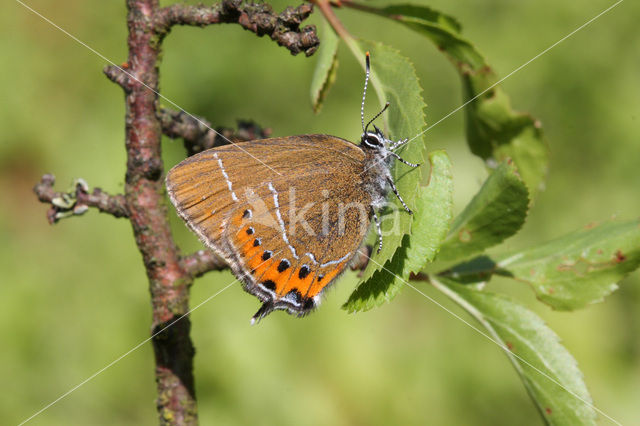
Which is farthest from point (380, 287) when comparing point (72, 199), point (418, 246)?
point (72, 199)

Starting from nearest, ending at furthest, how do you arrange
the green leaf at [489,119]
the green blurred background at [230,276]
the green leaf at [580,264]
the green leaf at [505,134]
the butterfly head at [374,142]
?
the green leaf at [580,264], the green leaf at [489,119], the green leaf at [505,134], the butterfly head at [374,142], the green blurred background at [230,276]

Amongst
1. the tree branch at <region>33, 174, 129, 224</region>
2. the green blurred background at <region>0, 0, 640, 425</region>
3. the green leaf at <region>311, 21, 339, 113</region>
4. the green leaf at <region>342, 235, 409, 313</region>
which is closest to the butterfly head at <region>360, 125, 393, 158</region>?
the green leaf at <region>311, 21, 339, 113</region>

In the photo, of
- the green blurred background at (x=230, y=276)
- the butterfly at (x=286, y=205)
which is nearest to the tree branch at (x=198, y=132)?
the butterfly at (x=286, y=205)

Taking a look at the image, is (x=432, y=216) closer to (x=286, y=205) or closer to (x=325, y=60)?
(x=325, y=60)

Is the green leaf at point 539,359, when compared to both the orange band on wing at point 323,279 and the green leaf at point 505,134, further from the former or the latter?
the green leaf at point 505,134

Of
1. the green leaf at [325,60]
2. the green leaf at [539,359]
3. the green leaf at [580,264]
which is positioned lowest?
the green leaf at [539,359]

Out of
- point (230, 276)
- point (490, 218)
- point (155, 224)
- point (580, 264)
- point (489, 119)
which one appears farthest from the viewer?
point (230, 276)

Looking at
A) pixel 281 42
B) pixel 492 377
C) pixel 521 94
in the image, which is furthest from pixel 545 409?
pixel 521 94

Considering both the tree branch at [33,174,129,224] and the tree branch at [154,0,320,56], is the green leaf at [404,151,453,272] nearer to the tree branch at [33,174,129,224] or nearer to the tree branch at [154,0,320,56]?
the tree branch at [154,0,320,56]
